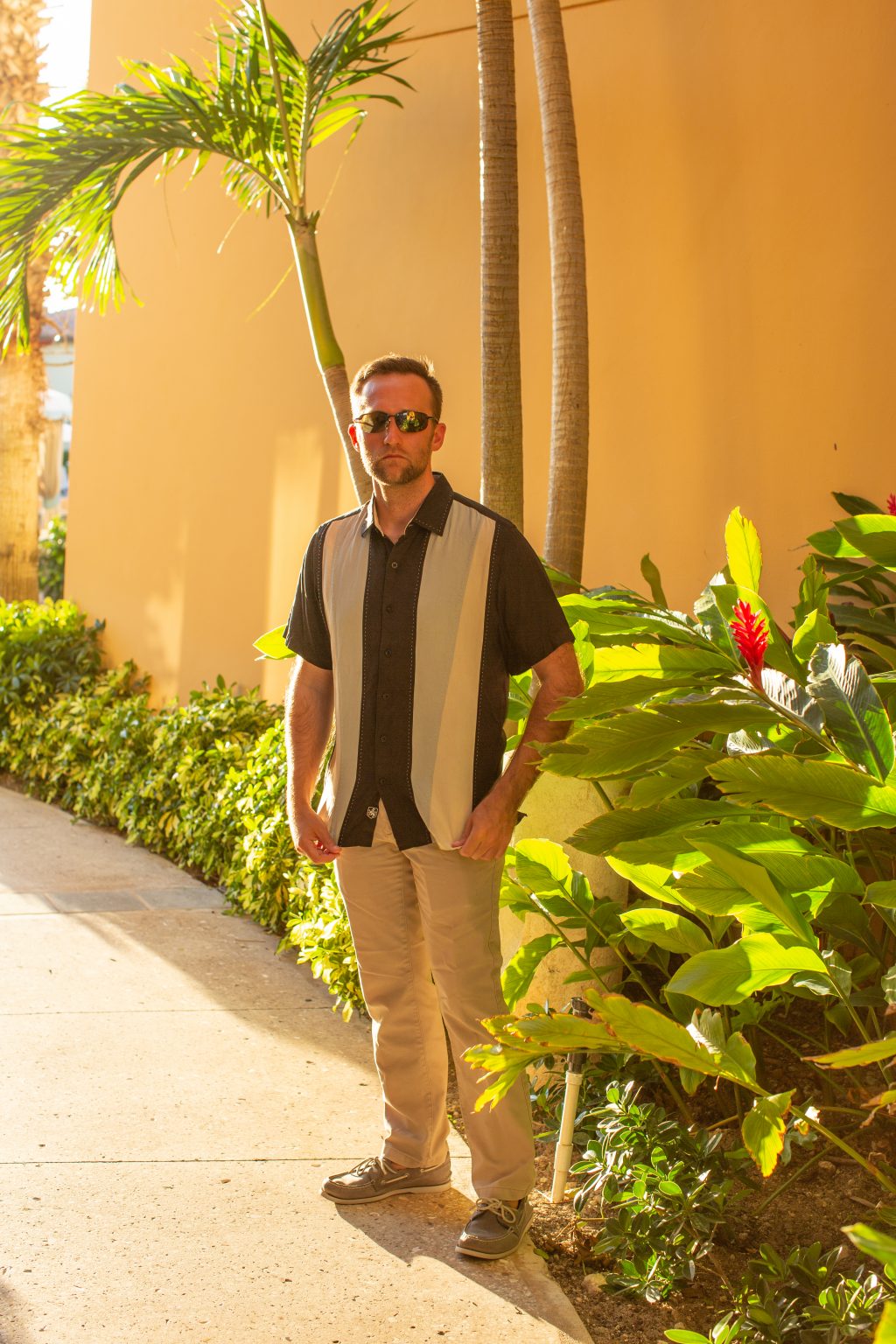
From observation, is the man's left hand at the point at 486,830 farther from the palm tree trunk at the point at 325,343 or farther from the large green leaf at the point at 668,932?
the palm tree trunk at the point at 325,343

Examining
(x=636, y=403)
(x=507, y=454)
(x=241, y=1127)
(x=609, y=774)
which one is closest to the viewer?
(x=609, y=774)

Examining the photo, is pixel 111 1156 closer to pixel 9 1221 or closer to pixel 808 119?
pixel 9 1221

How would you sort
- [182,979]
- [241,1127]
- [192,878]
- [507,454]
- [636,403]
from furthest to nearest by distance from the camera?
[192,878] < [636,403] < [182,979] < [507,454] < [241,1127]

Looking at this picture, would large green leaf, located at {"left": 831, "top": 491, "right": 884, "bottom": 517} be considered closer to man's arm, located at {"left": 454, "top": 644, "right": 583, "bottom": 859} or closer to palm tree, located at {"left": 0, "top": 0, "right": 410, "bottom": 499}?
palm tree, located at {"left": 0, "top": 0, "right": 410, "bottom": 499}

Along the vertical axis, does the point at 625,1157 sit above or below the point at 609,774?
below

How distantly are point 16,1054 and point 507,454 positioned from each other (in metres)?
2.55

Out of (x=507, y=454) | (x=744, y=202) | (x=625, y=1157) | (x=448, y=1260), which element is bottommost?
(x=448, y=1260)

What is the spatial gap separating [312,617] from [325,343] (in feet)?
8.16

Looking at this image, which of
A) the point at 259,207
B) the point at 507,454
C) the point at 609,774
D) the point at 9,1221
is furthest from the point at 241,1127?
the point at 259,207

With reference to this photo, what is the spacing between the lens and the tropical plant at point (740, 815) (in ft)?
6.49

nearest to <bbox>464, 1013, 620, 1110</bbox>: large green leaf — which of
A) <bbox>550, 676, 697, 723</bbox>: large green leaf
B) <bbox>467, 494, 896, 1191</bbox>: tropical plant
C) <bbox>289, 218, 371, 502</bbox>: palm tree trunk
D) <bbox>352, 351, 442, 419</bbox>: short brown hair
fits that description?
<bbox>467, 494, 896, 1191</bbox>: tropical plant

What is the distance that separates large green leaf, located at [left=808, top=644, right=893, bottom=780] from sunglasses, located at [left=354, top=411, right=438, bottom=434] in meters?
1.30

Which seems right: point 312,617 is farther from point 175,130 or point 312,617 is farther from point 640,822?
point 175,130

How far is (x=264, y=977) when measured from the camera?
4.91m
